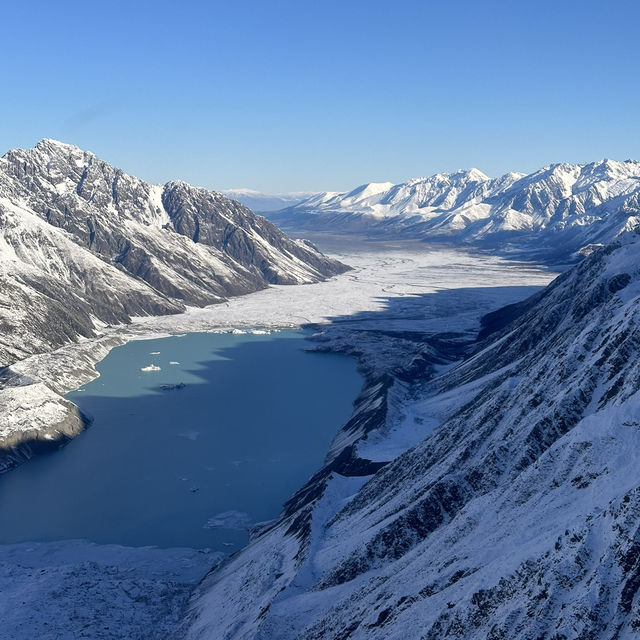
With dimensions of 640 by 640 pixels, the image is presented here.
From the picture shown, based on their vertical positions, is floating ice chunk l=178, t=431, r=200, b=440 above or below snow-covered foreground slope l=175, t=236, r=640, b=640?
below

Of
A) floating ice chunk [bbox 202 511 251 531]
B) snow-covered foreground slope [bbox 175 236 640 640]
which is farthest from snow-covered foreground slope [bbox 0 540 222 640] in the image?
floating ice chunk [bbox 202 511 251 531]

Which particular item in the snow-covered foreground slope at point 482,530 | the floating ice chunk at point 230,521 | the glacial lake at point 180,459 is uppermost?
the snow-covered foreground slope at point 482,530

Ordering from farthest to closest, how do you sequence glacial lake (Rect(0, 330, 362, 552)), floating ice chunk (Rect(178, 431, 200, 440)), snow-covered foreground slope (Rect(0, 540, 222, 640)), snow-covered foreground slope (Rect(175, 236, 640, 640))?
floating ice chunk (Rect(178, 431, 200, 440)), glacial lake (Rect(0, 330, 362, 552)), snow-covered foreground slope (Rect(0, 540, 222, 640)), snow-covered foreground slope (Rect(175, 236, 640, 640))

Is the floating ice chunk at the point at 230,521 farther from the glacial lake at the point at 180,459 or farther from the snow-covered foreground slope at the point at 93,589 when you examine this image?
the snow-covered foreground slope at the point at 93,589

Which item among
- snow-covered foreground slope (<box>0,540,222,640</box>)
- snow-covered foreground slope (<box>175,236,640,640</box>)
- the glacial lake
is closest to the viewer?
snow-covered foreground slope (<box>175,236,640,640</box>)

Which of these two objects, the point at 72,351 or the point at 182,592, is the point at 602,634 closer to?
the point at 182,592

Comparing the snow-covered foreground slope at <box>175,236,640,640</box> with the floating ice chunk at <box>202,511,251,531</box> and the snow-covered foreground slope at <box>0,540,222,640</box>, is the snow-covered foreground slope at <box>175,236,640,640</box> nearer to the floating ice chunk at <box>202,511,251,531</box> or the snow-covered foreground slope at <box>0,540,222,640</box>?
the snow-covered foreground slope at <box>0,540,222,640</box>

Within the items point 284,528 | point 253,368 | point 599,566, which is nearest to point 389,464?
point 284,528

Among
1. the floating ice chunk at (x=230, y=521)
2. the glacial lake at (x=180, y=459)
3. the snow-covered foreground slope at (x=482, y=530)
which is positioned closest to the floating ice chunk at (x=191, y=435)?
the glacial lake at (x=180, y=459)
